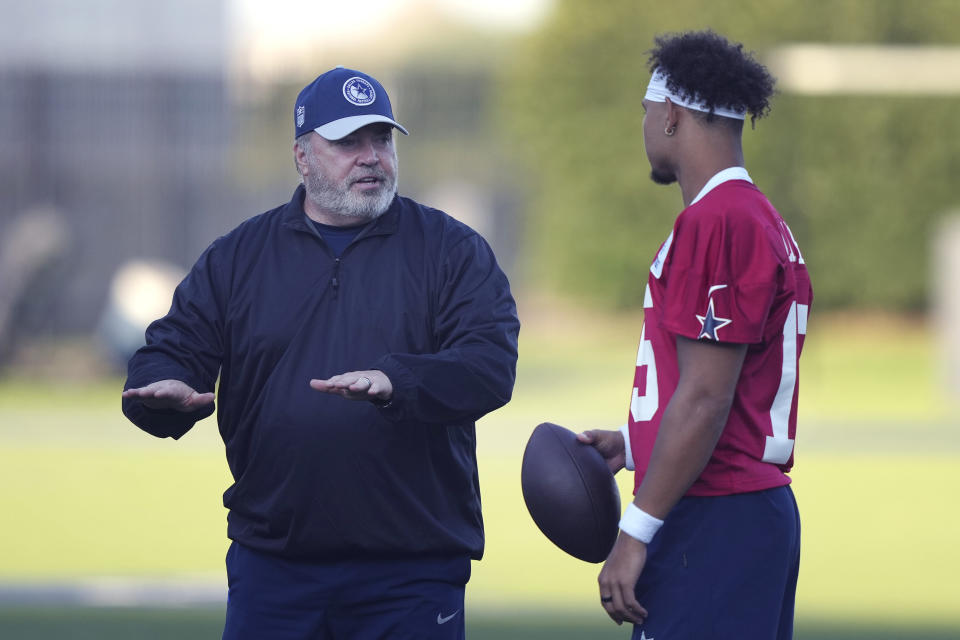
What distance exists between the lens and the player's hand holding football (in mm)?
3223

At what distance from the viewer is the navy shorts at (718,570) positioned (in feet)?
10.6

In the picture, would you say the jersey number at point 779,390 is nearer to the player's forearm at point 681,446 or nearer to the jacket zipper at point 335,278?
the player's forearm at point 681,446

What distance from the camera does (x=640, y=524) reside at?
3.20 meters

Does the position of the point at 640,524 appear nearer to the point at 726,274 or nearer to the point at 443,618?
the point at 726,274

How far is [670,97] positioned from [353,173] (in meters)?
0.95

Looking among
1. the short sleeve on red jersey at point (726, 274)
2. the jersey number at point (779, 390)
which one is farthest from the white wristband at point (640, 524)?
the short sleeve on red jersey at point (726, 274)

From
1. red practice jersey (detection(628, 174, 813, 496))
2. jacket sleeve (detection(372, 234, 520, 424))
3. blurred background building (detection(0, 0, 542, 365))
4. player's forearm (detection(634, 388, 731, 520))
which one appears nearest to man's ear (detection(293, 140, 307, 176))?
→ jacket sleeve (detection(372, 234, 520, 424))

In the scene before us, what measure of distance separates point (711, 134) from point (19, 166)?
22768mm

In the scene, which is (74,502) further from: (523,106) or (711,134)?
(523,106)

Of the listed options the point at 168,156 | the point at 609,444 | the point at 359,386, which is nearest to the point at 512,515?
the point at 609,444

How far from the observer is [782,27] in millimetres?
29172

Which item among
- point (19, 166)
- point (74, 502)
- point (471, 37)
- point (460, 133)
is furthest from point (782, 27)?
point (471, 37)

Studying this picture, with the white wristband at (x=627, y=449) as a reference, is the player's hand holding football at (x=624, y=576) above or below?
below

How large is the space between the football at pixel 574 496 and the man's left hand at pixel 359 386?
0.50 meters
